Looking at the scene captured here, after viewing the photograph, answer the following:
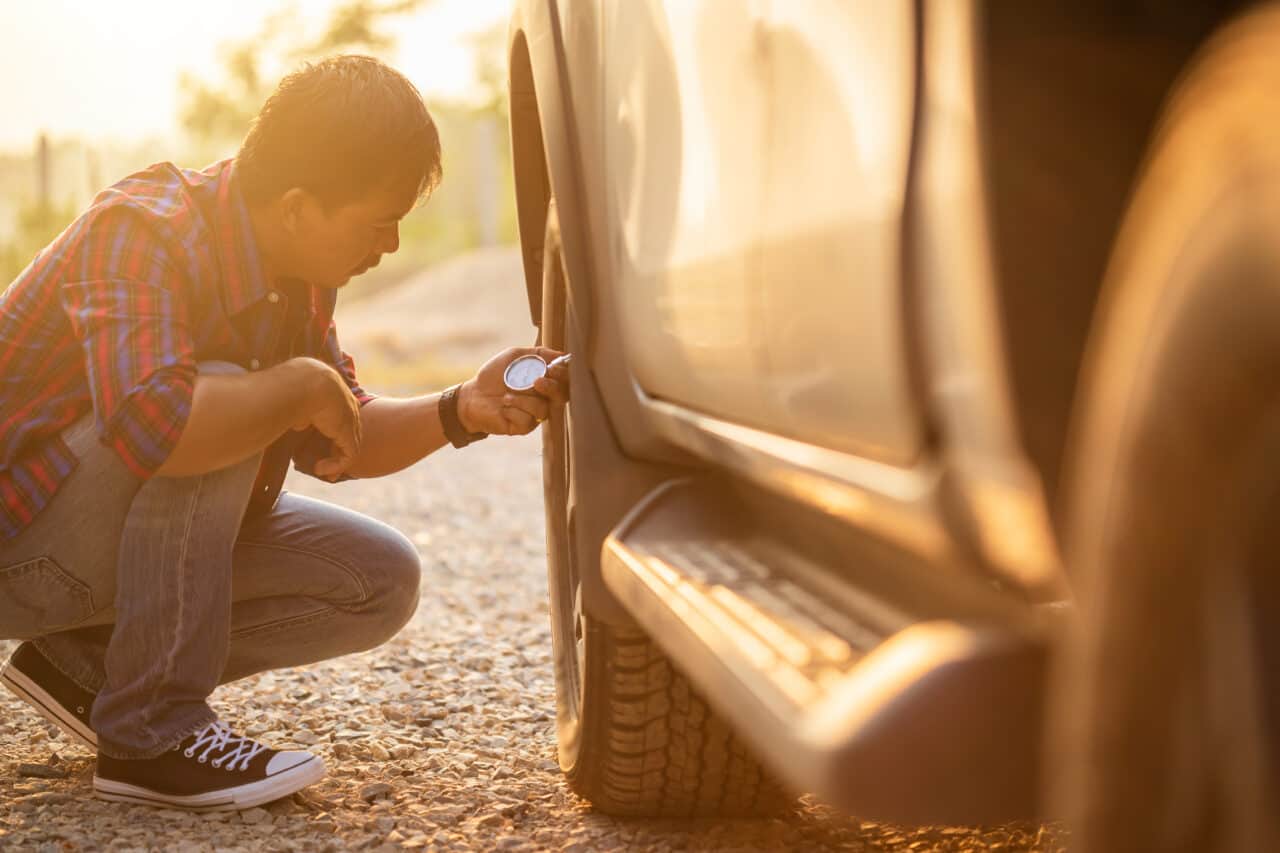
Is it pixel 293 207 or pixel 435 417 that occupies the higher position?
pixel 293 207

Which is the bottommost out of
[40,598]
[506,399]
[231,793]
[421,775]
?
[421,775]

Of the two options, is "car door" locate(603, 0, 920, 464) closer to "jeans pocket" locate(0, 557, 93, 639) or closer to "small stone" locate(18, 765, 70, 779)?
"jeans pocket" locate(0, 557, 93, 639)

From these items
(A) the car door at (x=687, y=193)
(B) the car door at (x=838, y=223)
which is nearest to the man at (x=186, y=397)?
(A) the car door at (x=687, y=193)

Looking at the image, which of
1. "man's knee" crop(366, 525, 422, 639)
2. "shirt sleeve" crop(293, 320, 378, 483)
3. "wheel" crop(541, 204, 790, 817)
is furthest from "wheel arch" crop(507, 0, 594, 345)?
"man's knee" crop(366, 525, 422, 639)

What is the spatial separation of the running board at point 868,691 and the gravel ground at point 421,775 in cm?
90

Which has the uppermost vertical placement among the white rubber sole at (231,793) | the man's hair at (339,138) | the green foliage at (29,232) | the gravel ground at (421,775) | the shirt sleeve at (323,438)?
the man's hair at (339,138)

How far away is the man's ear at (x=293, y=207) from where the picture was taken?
8.63 feet

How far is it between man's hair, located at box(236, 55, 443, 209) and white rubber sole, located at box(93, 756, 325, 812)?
916 millimetres

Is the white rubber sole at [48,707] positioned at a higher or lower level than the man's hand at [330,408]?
lower

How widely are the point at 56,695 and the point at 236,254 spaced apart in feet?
2.76

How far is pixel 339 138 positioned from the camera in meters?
2.62

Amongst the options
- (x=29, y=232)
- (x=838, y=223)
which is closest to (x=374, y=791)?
(x=838, y=223)

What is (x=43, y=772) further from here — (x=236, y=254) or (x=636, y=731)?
(x=636, y=731)

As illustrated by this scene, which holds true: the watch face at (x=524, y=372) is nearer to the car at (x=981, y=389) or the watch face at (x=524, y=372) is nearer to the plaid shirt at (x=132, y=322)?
the plaid shirt at (x=132, y=322)
